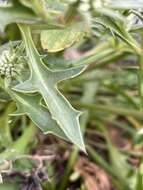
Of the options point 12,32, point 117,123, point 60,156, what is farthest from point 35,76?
point 117,123

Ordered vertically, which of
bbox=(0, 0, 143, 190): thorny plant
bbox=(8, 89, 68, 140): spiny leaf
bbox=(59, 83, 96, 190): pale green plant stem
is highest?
bbox=(0, 0, 143, 190): thorny plant

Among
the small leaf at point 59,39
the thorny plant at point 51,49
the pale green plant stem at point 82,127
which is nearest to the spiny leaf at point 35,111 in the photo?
the thorny plant at point 51,49

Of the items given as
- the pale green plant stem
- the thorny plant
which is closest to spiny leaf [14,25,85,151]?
the thorny plant

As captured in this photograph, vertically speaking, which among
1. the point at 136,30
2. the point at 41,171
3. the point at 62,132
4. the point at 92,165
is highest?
the point at 136,30

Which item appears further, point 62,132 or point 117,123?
point 117,123

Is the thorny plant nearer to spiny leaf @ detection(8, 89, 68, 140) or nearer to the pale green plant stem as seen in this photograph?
spiny leaf @ detection(8, 89, 68, 140)

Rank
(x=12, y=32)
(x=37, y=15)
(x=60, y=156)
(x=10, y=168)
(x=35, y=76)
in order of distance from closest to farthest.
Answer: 1. (x=37, y=15)
2. (x=35, y=76)
3. (x=10, y=168)
4. (x=12, y=32)
5. (x=60, y=156)

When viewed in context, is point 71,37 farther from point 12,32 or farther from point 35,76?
point 12,32
